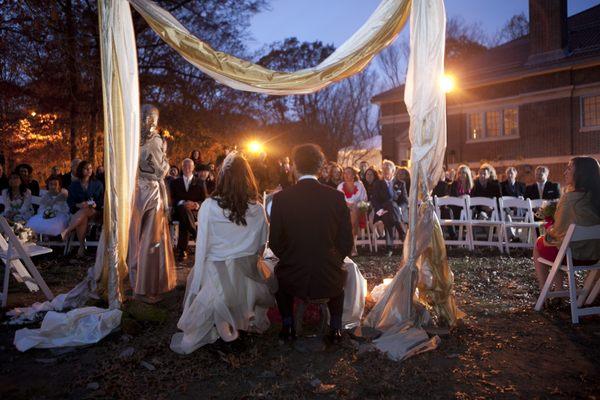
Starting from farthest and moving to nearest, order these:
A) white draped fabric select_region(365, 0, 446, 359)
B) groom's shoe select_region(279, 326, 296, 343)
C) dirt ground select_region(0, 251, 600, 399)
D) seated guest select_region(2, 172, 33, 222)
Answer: seated guest select_region(2, 172, 33, 222)
white draped fabric select_region(365, 0, 446, 359)
groom's shoe select_region(279, 326, 296, 343)
dirt ground select_region(0, 251, 600, 399)

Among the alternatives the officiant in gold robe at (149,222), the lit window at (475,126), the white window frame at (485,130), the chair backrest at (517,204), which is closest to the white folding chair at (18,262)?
the officiant in gold robe at (149,222)

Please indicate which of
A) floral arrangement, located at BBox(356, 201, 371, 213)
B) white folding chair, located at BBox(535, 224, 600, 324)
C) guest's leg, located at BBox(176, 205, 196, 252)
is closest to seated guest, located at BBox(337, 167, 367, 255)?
floral arrangement, located at BBox(356, 201, 371, 213)

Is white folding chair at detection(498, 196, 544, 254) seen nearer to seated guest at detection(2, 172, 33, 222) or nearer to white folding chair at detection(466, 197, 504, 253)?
white folding chair at detection(466, 197, 504, 253)

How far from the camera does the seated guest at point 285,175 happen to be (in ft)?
39.8

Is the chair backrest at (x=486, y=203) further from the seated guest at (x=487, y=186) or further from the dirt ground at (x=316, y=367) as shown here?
the dirt ground at (x=316, y=367)

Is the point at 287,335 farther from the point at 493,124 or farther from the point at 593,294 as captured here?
the point at 493,124

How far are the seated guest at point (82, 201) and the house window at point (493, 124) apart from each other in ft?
62.6

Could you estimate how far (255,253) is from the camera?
476 centimetres

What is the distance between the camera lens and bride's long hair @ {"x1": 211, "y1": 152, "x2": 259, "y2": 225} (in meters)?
4.61

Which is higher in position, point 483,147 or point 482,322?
point 483,147

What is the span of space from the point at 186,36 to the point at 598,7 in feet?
86.3

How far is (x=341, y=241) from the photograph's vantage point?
4.60 metres

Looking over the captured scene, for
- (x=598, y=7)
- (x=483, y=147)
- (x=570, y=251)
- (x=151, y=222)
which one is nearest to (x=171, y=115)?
(x=151, y=222)

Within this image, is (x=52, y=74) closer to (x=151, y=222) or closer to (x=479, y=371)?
(x=151, y=222)
